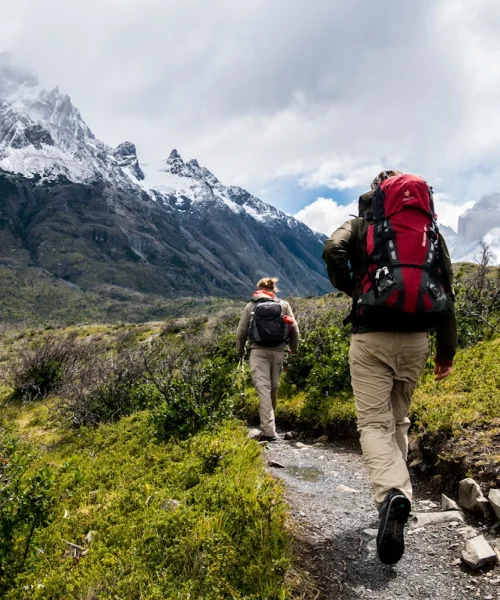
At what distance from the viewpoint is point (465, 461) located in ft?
14.0

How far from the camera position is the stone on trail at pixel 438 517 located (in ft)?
11.9

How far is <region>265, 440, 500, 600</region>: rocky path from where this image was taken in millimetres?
2805

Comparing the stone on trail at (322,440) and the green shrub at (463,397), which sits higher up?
the green shrub at (463,397)

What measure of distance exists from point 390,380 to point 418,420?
2.41m

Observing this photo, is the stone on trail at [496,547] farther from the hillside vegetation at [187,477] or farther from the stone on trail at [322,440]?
the stone on trail at [322,440]

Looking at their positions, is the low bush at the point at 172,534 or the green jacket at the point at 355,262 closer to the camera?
the low bush at the point at 172,534

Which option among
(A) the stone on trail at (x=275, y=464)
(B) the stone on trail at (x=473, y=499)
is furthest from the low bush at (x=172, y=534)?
(B) the stone on trail at (x=473, y=499)

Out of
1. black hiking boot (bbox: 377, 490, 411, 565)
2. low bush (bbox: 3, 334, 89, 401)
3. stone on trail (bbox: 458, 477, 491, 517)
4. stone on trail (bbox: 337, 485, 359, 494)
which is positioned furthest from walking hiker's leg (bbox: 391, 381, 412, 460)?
low bush (bbox: 3, 334, 89, 401)

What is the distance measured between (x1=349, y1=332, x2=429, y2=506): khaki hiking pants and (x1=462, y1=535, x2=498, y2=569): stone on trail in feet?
2.01

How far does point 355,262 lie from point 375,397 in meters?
1.11

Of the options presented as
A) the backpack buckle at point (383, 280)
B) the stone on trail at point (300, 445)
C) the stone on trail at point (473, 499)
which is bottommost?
the stone on trail at point (300, 445)

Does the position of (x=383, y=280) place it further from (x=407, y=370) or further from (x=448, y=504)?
(x=448, y=504)

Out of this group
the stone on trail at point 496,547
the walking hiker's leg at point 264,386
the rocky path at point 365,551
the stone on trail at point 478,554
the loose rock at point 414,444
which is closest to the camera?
the rocky path at point 365,551

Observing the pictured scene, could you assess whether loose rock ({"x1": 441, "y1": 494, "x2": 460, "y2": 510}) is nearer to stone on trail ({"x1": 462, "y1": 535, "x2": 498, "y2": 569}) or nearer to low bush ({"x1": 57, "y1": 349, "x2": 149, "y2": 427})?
stone on trail ({"x1": 462, "y1": 535, "x2": 498, "y2": 569})
